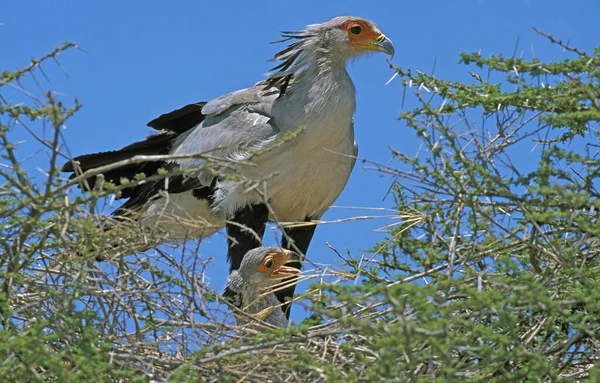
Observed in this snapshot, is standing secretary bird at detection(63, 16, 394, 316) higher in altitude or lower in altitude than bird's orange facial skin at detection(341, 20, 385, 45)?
lower

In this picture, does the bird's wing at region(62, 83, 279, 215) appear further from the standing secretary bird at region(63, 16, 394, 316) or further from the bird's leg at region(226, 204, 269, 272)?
the bird's leg at region(226, 204, 269, 272)

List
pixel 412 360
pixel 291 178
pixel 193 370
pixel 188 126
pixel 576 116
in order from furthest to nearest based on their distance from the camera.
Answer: pixel 188 126, pixel 291 178, pixel 576 116, pixel 193 370, pixel 412 360

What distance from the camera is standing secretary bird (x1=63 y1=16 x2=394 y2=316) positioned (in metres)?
6.61

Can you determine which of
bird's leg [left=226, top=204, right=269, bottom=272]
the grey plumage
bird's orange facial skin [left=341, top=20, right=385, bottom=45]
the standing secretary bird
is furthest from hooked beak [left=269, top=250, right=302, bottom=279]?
bird's orange facial skin [left=341, top=20, right=385, bottom=45]

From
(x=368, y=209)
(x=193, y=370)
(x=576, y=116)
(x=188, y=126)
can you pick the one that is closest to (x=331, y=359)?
(x=193, y=370)

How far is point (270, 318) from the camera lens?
225 inches

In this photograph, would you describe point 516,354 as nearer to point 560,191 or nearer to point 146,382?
point 560,191

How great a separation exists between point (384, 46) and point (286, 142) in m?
0.90

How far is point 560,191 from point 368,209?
3.74 ft

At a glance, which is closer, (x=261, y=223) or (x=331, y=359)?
(x=331, y=359)

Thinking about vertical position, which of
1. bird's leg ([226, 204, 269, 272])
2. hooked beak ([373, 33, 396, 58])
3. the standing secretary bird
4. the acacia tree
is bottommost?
the acacia tree

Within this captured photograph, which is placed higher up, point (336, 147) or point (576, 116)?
point (336, 147)

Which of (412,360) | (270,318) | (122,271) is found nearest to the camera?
(412,360)

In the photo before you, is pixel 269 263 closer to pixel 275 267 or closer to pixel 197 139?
pixel 275 267
